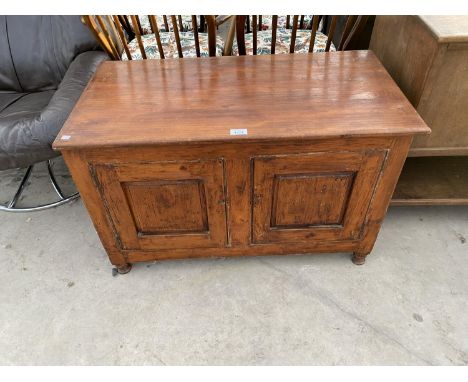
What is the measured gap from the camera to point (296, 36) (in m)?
1.79

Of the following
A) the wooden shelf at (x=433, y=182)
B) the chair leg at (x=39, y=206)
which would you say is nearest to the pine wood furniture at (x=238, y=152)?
the wooden shelf at (x=433, y=182)

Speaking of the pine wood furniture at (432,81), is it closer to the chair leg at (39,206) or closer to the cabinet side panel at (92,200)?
the cabinet side panel at (92,200)

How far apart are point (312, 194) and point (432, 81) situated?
51 centimetres

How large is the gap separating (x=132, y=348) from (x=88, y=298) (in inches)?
11.6

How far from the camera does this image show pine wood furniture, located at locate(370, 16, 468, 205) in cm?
102

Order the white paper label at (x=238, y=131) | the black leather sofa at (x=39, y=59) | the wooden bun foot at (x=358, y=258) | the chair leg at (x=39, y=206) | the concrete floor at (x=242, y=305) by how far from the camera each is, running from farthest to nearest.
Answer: the chair leg at (x=39, y=206), the black leather sofa at (x=39, y=59), the wooden bun foot at (x=358, y=258), the concrete floor at (x=242, y=305), the white paper label at (x=238, y=131)

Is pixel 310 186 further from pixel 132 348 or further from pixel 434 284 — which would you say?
pixel 132 348

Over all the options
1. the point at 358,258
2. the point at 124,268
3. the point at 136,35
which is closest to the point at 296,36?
the point at 136,35

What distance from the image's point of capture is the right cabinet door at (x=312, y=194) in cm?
102

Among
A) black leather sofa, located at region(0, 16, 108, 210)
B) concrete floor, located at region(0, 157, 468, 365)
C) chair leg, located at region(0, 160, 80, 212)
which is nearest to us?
concrete floor, located at region(0, 157, 468, 365)

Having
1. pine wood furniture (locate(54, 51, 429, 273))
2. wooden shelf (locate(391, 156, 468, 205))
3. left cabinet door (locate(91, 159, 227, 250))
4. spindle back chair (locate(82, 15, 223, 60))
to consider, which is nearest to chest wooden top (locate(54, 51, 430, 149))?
pine wood furniture (locate(54, 51, 429, 273))

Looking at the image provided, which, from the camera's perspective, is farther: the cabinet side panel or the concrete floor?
the concrete floor

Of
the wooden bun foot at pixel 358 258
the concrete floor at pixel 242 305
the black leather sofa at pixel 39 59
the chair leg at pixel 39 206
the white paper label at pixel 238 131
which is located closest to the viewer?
the white paper label at pixel 238 131

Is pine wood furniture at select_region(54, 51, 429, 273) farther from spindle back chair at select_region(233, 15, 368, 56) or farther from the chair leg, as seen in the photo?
the chair leg
